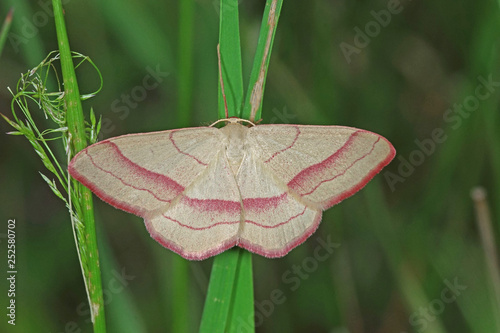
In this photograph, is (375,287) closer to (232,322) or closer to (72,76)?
(232,322)

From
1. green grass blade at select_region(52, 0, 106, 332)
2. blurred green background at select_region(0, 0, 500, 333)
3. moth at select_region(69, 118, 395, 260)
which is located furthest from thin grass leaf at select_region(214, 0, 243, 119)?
blurred green background at select_region(0, 0, 500, 333)

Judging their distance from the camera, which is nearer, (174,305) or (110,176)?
(110,176)

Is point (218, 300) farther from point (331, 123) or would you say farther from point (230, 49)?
point (331, 123)

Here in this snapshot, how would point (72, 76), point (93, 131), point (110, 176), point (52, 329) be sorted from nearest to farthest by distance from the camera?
point (72, 76) < point (93, 131) < point (110, 176) < point (52, 329)

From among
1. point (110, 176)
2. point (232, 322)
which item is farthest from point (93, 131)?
point (232, 322)

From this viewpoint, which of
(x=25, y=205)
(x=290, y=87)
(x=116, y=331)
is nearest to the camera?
(x=116, y=331)

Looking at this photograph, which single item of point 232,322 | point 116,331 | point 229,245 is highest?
point 229,245
